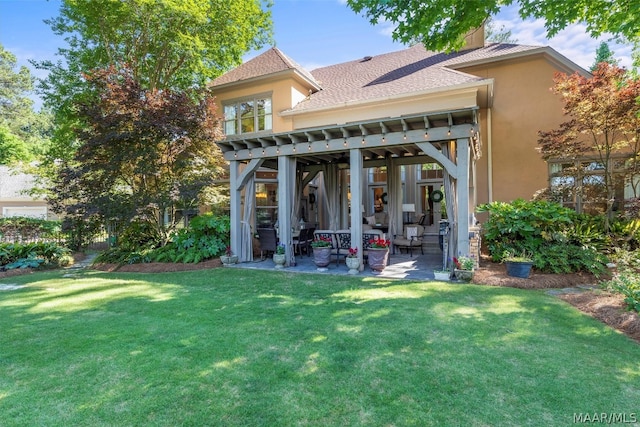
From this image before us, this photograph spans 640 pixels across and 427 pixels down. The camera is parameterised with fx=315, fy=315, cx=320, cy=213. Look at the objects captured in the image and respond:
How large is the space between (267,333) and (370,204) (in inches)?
438

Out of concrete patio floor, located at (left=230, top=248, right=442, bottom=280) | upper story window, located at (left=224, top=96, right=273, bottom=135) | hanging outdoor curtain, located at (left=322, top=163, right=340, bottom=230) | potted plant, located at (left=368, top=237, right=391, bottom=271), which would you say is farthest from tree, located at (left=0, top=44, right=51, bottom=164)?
potted plant, located at (left=368, top=237, right=391, bottom=271)

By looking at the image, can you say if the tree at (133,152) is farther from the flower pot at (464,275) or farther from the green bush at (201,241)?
the flower pot at (464,275)

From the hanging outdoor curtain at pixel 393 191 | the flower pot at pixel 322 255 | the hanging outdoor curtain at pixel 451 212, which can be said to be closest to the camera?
the hanging outdoor curtain at pixel 451 212

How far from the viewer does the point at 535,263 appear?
6.80 m

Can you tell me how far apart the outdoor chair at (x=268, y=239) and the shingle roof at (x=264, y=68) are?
6348 mm

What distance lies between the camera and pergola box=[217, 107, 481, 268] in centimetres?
664

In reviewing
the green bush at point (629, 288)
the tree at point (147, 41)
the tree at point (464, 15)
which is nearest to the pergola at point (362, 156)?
the tree at point (464, 15)

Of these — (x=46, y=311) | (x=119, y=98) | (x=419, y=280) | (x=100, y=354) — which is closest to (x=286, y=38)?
(x=119, y=98)

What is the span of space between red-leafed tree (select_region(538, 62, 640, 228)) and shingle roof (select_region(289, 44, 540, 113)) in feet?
8.68

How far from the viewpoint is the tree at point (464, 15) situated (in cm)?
604

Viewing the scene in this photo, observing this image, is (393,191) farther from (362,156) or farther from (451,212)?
(451,212)

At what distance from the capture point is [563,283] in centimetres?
620

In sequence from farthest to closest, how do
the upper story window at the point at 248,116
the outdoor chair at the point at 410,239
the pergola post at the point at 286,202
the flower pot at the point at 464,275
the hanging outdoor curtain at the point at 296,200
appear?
the upper story window at the point at 248,116 → the outdoor chair at the point at 410,239 → the hanging outdoor curtain at the point at 296,200 → the pergola post at the point at 286,202 → the flower pot at the point at 464,275

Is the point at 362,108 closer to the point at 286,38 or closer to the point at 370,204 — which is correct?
the point at 370,204
